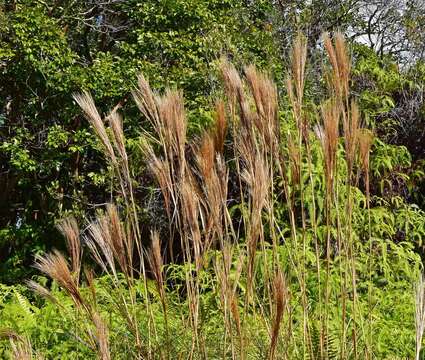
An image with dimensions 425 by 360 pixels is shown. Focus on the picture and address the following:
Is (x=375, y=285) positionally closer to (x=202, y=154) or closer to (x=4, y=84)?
(x=202, y=154)

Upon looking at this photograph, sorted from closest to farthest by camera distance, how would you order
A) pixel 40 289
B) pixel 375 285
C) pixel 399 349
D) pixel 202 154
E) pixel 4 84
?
pixel 40 289 → pixel 202 154 → pixel 399 349 → pixel 375 285 → pixel 4 84

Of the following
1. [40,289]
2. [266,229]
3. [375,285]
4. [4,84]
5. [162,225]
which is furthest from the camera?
[4,84]

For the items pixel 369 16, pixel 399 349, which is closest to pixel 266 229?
pixel 399 349

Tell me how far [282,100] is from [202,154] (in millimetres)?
4101

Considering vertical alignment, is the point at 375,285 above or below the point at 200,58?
below

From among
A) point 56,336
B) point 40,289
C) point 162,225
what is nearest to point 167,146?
point 40,289

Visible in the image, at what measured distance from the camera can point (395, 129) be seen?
6.55 metres

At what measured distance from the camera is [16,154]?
6.62 m

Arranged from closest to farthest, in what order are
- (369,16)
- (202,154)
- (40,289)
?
(40,289) → (202,154) → (369,16)

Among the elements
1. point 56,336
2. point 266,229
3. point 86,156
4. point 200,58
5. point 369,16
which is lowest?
point 56,336

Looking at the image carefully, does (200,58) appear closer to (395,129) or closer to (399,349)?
(395,129)

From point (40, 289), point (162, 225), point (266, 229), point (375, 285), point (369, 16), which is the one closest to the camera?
point (40, 289)

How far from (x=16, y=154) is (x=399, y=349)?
4295mm

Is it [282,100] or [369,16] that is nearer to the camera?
[282,100]
